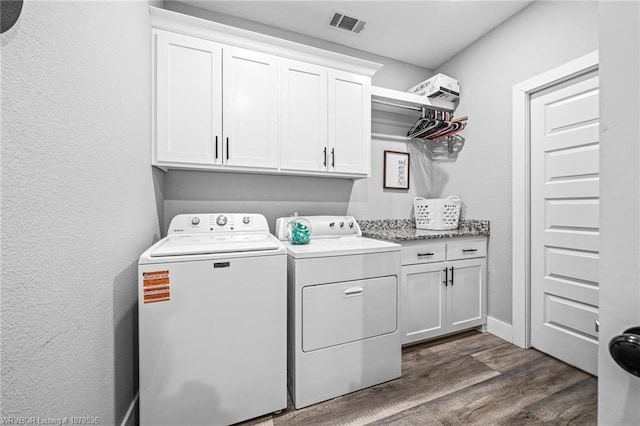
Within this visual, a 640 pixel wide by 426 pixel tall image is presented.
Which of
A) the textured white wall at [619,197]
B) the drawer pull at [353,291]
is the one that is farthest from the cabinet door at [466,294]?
the textured white wall at [619,197]

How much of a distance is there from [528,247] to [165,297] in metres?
2.54

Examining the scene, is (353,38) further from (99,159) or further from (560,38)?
(99,159)

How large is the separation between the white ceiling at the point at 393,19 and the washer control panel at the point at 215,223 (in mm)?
1696

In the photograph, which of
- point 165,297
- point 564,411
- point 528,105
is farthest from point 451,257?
point 165,297

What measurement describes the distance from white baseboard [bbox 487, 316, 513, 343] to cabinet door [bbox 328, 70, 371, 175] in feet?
5.69

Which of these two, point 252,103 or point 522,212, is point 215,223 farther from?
point 522,212

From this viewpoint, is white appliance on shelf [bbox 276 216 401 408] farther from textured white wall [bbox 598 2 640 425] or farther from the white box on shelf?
the white box on shelf

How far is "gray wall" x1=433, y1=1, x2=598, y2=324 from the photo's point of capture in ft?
6.06

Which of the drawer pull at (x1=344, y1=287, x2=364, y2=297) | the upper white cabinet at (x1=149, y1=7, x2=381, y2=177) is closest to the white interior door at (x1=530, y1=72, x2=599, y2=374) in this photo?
the upper white cabinet at (x1=149, y1=7, x2=381, y2=177)

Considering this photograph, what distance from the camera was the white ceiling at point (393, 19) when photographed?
6.81ft

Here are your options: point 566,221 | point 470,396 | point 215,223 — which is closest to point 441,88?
point 566,221

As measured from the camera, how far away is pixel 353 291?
161 cm

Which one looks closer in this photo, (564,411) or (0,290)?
(0,290)

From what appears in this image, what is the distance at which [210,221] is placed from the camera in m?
1.91
